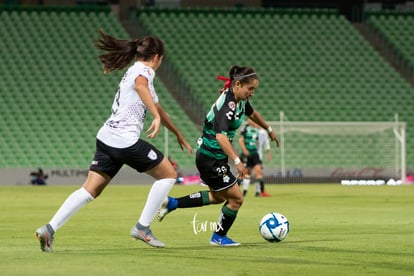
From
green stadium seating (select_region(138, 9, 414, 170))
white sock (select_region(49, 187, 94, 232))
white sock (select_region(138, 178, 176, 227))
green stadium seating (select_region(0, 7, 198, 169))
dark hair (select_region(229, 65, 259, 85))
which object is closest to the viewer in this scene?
white sock (select_region(49, 187, 94, 232))

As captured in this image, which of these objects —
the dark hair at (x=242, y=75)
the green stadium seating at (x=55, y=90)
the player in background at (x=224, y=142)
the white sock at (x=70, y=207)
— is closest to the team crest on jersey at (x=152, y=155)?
the white sock at (x=70, y=207)

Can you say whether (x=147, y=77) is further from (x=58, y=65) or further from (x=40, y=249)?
(x=58, y=65)

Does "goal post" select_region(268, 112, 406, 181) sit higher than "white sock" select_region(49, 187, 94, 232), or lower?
lower

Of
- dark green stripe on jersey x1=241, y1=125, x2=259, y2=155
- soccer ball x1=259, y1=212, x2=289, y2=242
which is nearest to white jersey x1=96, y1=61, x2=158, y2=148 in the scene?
soccer ball x1=259, y1=212, x2=289, y2=242

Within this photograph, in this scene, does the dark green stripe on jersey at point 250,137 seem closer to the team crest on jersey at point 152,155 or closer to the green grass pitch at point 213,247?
the green grass pitch at point 213,247

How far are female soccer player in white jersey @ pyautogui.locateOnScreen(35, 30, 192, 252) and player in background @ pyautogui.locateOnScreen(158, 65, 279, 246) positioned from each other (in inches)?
36.0

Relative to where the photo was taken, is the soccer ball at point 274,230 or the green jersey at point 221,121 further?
the soccer ball at point 274,230

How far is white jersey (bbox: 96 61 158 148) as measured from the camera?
10219mm

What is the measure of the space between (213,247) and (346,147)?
26761mm

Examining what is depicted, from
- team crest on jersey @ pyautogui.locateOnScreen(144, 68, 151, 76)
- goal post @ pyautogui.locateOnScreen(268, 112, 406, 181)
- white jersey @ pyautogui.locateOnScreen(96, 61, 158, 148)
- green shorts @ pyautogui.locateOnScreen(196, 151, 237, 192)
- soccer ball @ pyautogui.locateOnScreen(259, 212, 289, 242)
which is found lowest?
goal post @ pyautogui.locateOnScreen(268, 112, 406, 181)

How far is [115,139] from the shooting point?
10211 millimetres

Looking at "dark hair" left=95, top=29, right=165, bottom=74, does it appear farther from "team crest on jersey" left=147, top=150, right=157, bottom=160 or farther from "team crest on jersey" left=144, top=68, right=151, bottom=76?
"team crest on jersey" left=147, top=150, right=157, bottom=160

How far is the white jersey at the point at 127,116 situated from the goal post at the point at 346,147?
26197 mm

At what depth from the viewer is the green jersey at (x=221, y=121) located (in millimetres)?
11281
